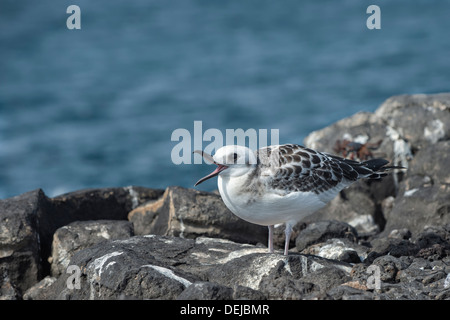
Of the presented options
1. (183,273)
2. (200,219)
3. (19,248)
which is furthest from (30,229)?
(183,273)

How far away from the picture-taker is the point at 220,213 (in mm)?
12125

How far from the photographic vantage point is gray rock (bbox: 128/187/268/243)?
12.0m

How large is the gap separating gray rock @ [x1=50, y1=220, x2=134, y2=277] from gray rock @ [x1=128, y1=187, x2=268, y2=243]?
2.38 feet

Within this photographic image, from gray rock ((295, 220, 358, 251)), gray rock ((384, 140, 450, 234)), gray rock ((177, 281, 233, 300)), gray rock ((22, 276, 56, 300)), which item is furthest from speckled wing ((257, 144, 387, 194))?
gray rock ((22, 276, 56, 300))

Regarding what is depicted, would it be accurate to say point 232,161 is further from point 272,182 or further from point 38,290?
point 38,290

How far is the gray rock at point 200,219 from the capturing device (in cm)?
1201

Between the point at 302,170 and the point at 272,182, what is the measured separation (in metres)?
0.64

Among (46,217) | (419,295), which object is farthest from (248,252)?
(46,217)

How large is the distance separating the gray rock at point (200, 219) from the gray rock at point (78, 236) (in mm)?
727

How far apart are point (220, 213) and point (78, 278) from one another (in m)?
3.50

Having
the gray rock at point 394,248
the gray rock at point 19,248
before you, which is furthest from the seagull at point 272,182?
the gray rock at point 19,248

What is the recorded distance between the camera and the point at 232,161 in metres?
9.77

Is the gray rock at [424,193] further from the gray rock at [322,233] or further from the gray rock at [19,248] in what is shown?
the gray rock at [19,248]
